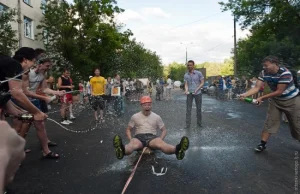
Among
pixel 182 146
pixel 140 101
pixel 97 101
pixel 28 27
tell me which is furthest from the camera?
pixel 28 27

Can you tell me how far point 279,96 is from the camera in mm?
6004

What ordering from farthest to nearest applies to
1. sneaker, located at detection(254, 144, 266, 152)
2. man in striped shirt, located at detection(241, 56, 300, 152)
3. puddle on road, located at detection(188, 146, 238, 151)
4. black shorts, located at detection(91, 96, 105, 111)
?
black shorts, located at detection(91, 96, 105, 111), puddle on road, located at detection(188, 146, 238, 151), sneaker, located at detection(254, 144, 266, 152), man in striped shirt, located at detection(241, 56, 300, 152)

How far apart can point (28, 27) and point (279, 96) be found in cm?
2386

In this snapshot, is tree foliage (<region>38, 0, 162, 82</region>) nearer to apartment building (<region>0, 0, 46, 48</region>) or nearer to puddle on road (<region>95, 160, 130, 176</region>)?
apartment building (<region>0, 0, 46, 48</region>)

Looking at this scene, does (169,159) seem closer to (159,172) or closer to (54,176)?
(159,172)

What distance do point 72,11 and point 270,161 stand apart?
21409mm

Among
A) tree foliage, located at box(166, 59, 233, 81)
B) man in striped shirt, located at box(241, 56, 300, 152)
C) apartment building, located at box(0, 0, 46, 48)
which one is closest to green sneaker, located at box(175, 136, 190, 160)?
man in striped shirt, located at box(241, 56, 300, 152)

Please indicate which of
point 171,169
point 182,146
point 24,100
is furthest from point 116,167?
point 24,100

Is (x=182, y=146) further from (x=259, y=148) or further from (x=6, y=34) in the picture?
(x=6, y=34)

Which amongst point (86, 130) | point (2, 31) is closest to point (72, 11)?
point (2, 31)

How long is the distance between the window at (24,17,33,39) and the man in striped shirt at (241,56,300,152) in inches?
891

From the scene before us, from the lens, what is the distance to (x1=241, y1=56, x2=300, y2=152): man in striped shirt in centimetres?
581

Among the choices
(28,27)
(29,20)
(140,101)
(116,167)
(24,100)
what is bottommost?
(116,167)

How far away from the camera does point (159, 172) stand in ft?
15.4
